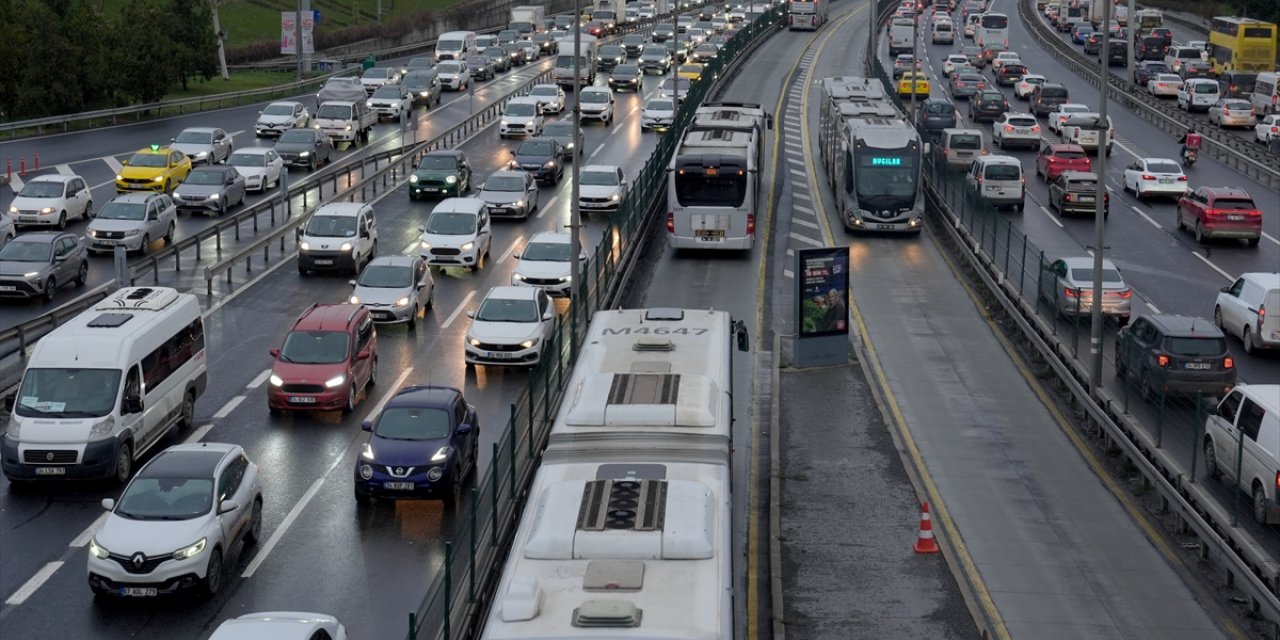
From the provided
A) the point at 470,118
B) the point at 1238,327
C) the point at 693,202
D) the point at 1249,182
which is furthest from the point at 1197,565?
the point at 470,118

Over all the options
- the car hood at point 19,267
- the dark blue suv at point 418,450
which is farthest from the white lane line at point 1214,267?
the car hood at point 19,267

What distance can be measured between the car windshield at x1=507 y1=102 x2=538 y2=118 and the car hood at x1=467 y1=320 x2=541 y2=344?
36.7 metres

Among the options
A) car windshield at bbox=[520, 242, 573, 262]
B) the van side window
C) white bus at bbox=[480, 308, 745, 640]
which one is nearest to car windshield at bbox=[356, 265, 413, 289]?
car windshield at bbox=[520, 242, 573, 262]

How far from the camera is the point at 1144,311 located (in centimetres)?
3984

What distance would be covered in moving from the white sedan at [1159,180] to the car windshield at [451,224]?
24595mm

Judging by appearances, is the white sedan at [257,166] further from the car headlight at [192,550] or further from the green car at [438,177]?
the car headlight at [192,550]

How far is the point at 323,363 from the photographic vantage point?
30.4 m

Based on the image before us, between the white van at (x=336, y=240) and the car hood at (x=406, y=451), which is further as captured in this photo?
the white van at (x=336, y=240)

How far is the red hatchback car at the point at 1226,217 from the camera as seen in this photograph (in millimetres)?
47844

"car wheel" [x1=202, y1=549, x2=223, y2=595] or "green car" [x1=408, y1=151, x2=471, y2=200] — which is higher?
"green car" [x1=408, y1=151, x2=471, y2=200]

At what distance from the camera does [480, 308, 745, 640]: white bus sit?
14.1 meters

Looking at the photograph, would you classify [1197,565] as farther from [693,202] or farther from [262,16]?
[262,16]

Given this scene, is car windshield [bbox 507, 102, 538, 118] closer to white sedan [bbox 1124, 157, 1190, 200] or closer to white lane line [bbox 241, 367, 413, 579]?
white sedan [bbox 1124, 157, 1190, 200]

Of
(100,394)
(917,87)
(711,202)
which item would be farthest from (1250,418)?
(917,87)
